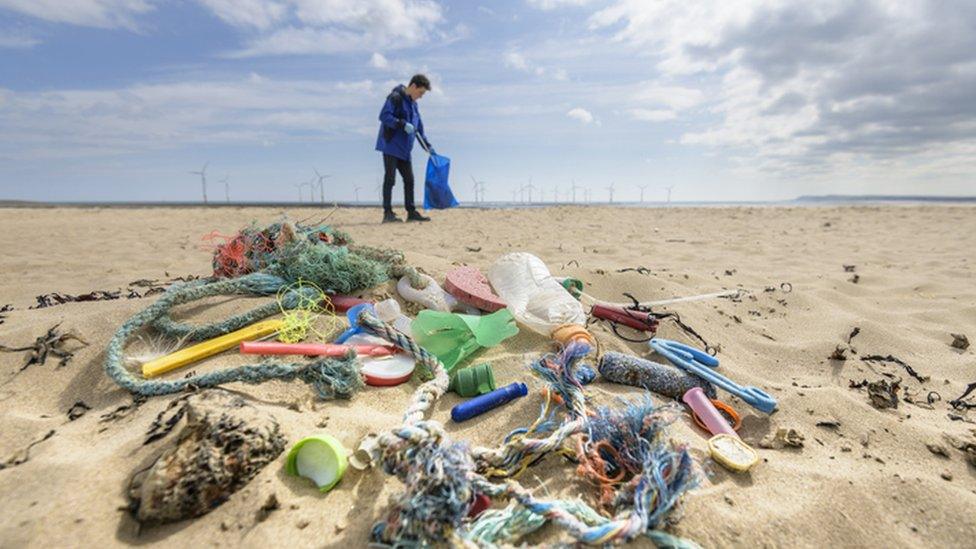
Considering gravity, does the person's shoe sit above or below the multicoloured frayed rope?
above

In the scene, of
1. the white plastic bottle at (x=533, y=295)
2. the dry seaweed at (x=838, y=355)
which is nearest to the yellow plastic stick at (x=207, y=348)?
the white plastic bottle at (x=533, y=295)

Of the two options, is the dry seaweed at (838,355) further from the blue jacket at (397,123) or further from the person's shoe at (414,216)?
the person's shoe at (414,216)

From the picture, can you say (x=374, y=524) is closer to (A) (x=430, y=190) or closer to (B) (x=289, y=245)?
(B) (x=289, y=245)

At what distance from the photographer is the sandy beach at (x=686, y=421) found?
1411 millimetres

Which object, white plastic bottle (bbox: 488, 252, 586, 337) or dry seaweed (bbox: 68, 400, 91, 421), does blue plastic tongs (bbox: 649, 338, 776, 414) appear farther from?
→ dry seaweed (bbox: 68, 400, 91, 421)

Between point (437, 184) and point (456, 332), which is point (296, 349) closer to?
point (456, 332)

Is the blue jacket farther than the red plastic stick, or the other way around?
the blue jacket

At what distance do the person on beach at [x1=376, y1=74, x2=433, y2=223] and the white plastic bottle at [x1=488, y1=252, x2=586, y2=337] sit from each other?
5.25 m

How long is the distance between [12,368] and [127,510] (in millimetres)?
1516

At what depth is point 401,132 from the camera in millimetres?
8266

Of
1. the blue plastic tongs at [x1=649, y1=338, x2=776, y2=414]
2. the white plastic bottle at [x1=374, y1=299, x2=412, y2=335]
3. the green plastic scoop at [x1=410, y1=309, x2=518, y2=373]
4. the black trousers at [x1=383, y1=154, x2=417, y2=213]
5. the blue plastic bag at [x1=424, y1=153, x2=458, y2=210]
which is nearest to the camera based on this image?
the blue plastic tongs at [x1=649, y1=338, x2=776, y2=414]

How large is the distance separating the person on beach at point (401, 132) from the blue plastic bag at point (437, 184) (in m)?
0.36

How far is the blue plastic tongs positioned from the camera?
7.22 ft

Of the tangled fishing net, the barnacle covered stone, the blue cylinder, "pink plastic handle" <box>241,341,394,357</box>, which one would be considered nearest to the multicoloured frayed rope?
the tangled fishing net
